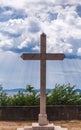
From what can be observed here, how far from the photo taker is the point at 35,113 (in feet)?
58.1

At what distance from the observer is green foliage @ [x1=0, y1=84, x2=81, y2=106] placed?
19000 millimetres

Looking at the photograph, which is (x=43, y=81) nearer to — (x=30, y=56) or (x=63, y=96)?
(x=30, y=56)

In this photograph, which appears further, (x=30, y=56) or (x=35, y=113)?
(x=35, y=113)

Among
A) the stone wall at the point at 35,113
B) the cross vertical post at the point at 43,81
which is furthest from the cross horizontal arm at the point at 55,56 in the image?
the stone wall at the point at 35,113

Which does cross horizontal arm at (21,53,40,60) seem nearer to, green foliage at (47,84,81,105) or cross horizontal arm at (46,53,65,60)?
cross horizontal arm at (46,53,65,60)

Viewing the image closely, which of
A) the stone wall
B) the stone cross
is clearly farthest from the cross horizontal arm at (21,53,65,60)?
the stone wall

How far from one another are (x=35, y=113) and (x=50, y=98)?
1.55m

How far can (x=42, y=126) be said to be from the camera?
13570mm

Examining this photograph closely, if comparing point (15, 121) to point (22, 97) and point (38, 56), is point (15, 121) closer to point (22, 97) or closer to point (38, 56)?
point (22, 97)

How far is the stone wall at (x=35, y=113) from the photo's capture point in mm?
17672

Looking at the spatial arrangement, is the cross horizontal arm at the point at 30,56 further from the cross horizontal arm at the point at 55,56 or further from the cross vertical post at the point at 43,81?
the cross horizontal arm at the point at 55,56

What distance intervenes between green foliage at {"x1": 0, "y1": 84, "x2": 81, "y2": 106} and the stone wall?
48.2 inches

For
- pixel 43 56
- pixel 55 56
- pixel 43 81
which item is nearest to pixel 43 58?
pixel 43 56

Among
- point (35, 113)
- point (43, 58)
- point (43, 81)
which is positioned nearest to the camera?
point (43, 81)
